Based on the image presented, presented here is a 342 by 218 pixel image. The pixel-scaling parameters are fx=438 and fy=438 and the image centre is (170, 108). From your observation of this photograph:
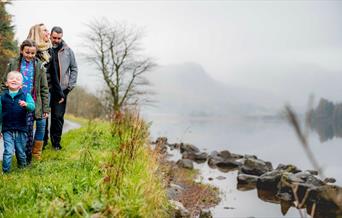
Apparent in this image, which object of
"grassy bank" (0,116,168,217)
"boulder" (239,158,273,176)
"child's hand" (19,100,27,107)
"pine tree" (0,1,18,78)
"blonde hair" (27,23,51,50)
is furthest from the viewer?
"pine tree" (0,1,18,78)

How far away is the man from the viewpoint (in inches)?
357

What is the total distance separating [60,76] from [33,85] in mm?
1543

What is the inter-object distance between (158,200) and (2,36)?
29510mm

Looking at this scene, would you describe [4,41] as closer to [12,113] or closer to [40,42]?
[40,42]

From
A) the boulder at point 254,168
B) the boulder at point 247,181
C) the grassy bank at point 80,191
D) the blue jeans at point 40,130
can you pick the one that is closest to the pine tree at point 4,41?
the boulder at point 254,168

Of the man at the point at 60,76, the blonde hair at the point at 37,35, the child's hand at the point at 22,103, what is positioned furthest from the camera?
the man at the point at 60,76

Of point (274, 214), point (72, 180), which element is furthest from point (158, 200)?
point (274, 214)

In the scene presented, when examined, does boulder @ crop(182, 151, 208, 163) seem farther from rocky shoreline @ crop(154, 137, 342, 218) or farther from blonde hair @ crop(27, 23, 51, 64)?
blonde hair @ crop(27, 23, 51, 64)

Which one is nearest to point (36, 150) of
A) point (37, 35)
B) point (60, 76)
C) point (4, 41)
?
point (60, 76)

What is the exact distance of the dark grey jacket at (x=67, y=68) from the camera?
9227mm

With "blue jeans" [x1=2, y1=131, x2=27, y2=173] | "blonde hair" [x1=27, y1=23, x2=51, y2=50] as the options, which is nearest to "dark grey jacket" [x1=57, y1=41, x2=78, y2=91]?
"blonde hair" [x1=27, y1=23, x2=51, y2=50]

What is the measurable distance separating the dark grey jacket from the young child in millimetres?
2113

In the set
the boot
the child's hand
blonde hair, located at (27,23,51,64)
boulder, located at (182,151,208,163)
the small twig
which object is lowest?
boulder, located at (182,151,208,163)

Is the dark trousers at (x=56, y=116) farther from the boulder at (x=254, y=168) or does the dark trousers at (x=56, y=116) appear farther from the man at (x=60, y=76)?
the boulder at (x=254, y=168)
